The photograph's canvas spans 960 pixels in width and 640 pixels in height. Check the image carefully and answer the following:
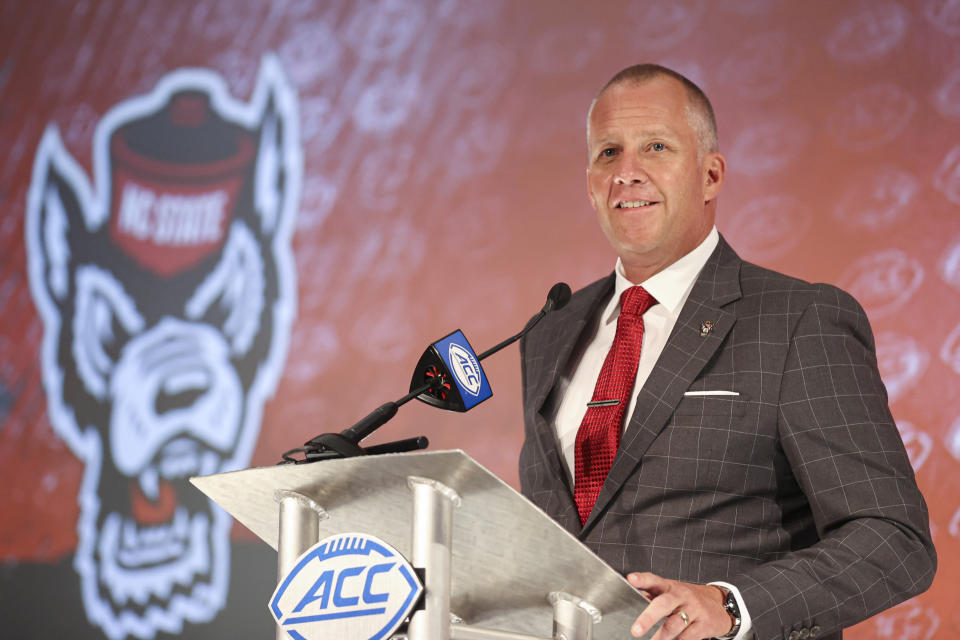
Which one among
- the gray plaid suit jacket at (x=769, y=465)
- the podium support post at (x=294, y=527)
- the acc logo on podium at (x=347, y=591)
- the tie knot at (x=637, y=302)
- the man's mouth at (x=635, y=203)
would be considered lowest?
the acc logo on podium at (x=347, y=591)

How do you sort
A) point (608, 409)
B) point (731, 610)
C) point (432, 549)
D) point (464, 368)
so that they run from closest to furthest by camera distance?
1. point (432, 549)
2. point (731, 610)
3. point (464, 368)
4. point (608, 409)

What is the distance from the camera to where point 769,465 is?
1729 mm

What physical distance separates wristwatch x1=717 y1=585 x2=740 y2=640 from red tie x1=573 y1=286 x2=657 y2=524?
0.45 m

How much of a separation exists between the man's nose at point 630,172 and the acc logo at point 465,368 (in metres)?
0.70

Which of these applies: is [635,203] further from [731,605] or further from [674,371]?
[731,605]

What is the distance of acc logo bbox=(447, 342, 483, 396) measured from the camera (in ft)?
4.87

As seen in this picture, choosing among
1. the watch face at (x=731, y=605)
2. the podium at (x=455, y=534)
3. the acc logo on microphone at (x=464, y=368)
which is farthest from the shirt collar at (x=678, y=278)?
the podium at (x=455, y=534)

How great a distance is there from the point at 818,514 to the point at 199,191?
272 cm

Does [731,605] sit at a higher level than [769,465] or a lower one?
lower

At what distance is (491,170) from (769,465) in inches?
68.7

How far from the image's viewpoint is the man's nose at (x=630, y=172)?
207 centimetres

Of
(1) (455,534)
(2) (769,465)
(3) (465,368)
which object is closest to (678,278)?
(2) (769,465)

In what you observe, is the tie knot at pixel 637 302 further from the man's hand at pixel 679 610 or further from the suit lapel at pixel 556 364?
the man's hand at pixel 679 610

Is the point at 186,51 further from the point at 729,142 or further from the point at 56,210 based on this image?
the point at 729,142
